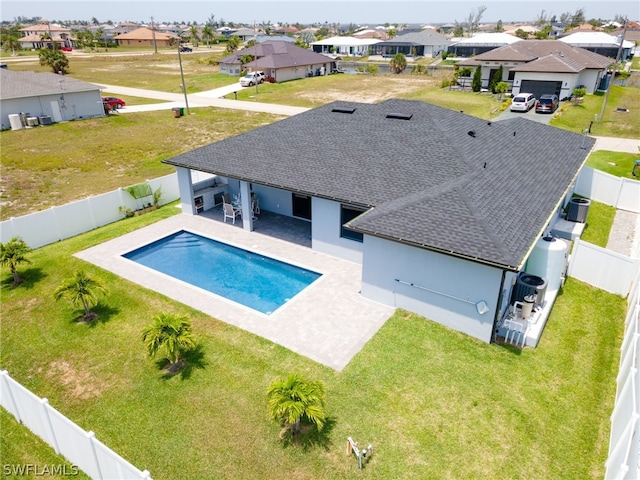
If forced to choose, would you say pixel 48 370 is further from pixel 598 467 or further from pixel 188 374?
pixel 598 467

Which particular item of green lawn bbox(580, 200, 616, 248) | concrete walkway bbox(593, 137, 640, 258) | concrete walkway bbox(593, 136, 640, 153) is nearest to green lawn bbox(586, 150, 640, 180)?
concrete walkway bbox(593, 136, 640, 153)

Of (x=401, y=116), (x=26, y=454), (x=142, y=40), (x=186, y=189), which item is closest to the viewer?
(x=26, y=454)

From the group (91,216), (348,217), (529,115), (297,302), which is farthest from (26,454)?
(529,115)

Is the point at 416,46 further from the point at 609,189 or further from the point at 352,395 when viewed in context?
the point at 352,395

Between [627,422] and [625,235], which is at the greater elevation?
[627,422]

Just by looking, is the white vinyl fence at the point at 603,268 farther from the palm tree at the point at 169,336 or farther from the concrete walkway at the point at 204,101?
the concrete walkway at the point at 204,101

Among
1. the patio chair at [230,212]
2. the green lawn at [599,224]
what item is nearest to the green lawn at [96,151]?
the patio chair at [230,212]

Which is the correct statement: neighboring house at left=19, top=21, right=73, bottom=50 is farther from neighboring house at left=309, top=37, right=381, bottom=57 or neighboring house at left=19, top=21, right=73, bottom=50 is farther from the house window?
the house window
